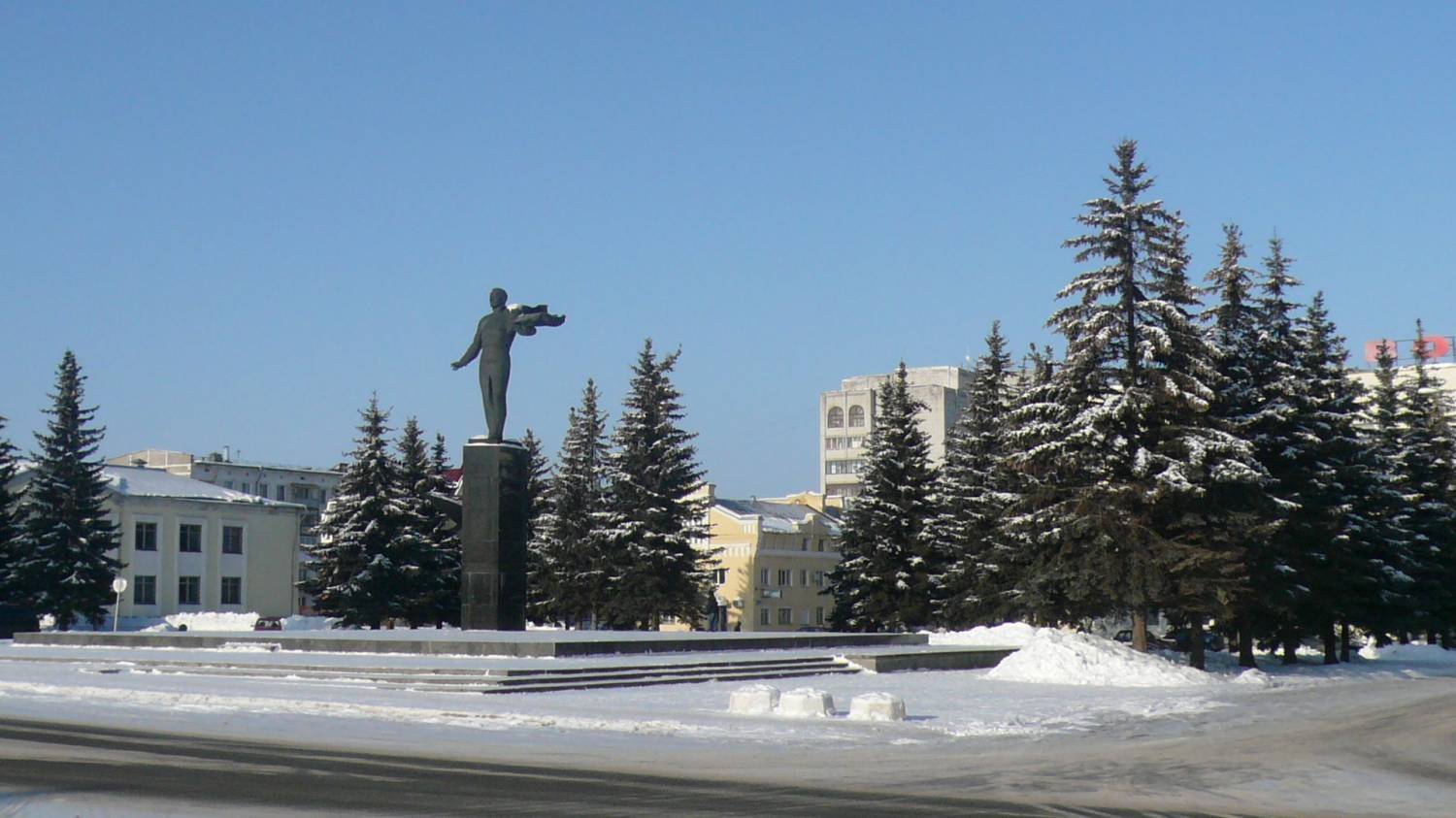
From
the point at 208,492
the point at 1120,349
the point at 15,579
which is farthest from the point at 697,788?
the point at 208,492

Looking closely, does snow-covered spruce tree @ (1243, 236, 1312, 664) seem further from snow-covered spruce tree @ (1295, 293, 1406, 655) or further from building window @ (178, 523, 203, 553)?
building window @ (178, 523, 203, 553)

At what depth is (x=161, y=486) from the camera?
70062 millimetres

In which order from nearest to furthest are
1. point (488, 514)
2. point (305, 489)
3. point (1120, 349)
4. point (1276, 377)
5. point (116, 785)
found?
1. point (116, 785)
2. point (488, 514)
3. point (1120, 349)
4. point (1276, 377)
5. point (305, 489)

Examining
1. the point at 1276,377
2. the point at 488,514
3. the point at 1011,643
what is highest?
the point at 1276,377

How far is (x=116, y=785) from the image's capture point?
11.0m

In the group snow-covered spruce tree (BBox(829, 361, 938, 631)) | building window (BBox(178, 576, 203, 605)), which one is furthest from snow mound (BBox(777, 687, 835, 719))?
building window (BBox(178, 576, 203, 605))

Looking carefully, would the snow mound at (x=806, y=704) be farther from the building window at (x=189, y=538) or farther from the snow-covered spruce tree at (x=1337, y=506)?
the building window at (x=189, y=538)

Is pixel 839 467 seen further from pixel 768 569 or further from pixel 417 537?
pixel 417 537

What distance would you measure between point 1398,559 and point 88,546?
146 feet

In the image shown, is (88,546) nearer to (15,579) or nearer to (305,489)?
(15,579)

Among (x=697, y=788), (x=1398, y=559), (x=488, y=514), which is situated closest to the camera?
(x=697, y=788)

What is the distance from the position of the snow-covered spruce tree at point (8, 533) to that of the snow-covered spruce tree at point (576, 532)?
18.5 m

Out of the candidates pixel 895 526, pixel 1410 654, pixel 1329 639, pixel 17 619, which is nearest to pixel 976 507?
pixel 895 526

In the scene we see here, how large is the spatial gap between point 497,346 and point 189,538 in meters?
44.6
